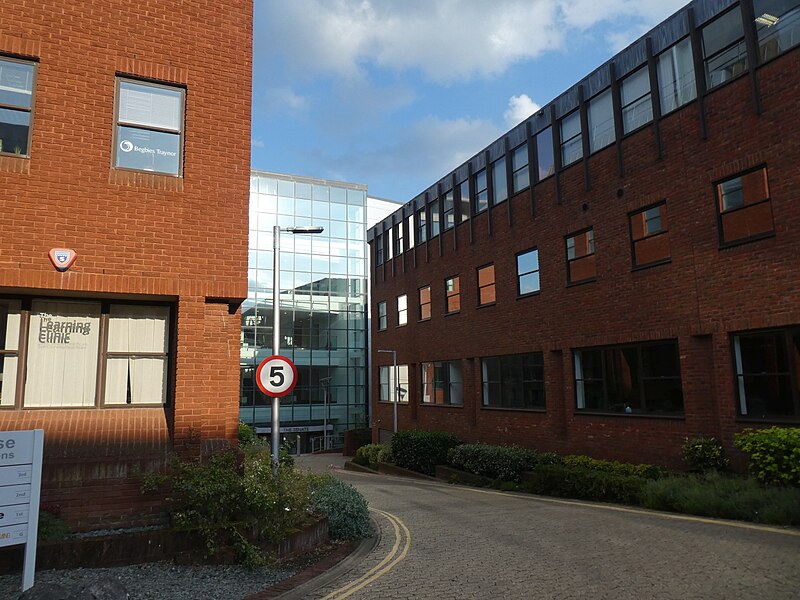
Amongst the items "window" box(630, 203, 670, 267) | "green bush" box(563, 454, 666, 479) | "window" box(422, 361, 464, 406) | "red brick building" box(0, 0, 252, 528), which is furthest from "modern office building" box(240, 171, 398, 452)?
"red brick building" box(0, 0, 252, 528)

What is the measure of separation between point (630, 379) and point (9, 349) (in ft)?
47.1

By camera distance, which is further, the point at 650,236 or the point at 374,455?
the point at 374,455

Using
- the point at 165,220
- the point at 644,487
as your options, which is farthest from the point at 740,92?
the point at 165,220

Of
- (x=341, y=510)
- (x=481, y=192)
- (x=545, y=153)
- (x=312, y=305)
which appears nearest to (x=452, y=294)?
(x=481, y=192)

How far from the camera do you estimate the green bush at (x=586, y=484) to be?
12984 millimetres

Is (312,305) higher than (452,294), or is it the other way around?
(312,305)

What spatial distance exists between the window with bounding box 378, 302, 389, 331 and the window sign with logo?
84.0 feet

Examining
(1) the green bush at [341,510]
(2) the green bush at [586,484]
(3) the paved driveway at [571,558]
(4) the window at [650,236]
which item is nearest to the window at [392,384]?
(2) the green bush at [586,484]

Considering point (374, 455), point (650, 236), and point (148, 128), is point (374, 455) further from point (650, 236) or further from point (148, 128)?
point (148, 128)

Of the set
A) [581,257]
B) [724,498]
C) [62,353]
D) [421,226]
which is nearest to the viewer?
[62,353]

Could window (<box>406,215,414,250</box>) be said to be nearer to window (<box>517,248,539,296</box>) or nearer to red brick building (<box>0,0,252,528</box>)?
window (<box>517,248,539,296</box>)

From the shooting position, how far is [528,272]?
2141 centimetres

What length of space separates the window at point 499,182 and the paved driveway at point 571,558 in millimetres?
14208

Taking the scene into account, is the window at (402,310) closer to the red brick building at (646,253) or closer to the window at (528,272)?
the red brick building at (646,253)
